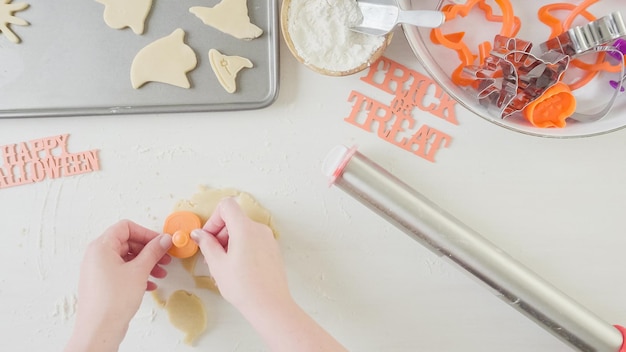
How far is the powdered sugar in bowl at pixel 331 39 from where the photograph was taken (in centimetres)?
61

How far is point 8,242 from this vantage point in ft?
2.04

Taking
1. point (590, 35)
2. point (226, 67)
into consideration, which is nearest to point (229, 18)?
point (226, 67)

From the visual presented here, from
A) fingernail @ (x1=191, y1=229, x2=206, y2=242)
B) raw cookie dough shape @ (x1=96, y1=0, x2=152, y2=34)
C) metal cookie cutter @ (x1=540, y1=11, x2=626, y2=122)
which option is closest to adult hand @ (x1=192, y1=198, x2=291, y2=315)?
fingernail @ (x1=191, y1=229, x2=206, y2=242)

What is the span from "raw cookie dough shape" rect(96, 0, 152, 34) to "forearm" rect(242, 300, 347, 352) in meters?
0.36

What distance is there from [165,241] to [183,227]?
0.11 feet

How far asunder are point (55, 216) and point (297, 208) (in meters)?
0.28

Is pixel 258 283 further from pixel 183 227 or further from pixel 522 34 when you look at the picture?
pixel 522 34

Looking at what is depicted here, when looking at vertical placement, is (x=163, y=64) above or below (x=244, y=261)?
above

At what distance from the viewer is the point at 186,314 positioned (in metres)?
0.61

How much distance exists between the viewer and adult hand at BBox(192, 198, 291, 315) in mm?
540

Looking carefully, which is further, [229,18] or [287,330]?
[229,18]

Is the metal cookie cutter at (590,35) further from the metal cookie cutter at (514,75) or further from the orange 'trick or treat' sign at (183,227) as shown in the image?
the orange 'trick or treat' sign at (183,227)

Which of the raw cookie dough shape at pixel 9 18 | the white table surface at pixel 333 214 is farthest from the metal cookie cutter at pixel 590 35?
the raw cookie dough shape at pixel 9 18

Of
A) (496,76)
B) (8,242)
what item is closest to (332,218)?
(496,76)
